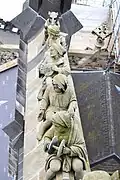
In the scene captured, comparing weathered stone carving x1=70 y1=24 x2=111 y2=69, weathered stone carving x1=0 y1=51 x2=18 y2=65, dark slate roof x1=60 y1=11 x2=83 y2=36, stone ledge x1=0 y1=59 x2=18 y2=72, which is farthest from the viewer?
weathered stone carving x1=0 y1=51 x2=18 y2=65

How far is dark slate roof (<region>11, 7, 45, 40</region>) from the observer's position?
39.3 feet

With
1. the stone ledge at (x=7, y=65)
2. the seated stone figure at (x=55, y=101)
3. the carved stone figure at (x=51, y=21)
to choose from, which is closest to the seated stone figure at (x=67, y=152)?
the seated stone figure at (x=55, y=101)

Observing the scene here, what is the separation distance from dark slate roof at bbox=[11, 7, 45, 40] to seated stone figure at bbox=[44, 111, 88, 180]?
528 centimetres

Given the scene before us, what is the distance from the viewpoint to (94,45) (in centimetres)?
1372


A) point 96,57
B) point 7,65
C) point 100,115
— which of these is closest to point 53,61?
point 100,115

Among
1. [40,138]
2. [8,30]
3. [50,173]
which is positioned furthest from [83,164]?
[8,30]

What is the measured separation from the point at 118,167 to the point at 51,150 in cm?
221

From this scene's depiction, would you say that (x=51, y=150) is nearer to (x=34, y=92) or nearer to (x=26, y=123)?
(x=26, y=123)

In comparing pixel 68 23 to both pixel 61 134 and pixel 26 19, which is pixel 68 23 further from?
pixel 61 134

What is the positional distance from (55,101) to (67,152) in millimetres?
1156

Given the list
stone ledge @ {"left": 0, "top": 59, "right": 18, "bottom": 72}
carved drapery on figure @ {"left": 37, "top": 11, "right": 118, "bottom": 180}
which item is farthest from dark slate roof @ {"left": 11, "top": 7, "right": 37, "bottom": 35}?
carved drapery on figure @ {"left": 37, "top": 11, "right": 118, "bottom": 180}

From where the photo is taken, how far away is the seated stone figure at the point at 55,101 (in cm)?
717

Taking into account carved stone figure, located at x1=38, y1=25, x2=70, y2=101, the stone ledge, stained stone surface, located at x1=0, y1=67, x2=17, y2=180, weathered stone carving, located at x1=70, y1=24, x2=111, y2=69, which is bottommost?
stained stone surface, located at x1=0, y1=67, x2=17, y2=180

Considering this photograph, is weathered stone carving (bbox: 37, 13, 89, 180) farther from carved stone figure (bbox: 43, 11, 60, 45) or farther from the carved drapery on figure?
carved stone figure (bbox: 43, 11, 60, 45)
